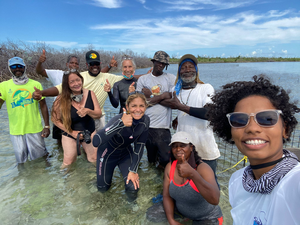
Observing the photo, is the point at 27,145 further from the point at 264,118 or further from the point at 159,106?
the point at 264,118

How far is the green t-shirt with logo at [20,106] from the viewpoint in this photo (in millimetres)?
4625

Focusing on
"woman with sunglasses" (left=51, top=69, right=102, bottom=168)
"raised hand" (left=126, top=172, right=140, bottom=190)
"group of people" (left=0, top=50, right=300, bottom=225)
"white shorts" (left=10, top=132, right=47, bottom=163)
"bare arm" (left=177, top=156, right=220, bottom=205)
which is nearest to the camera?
"group of people" (left=0, top=50, right=300, bottom=225)

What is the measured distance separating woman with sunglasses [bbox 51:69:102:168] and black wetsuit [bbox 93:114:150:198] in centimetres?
72

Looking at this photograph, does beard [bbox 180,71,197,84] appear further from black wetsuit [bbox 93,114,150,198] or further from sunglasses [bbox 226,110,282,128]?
sunglasses [bbox 226,110,282,128]

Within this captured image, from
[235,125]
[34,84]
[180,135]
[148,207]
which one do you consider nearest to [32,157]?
[34,84]

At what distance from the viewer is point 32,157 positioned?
5.16 metres

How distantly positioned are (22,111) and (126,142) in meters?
2.91

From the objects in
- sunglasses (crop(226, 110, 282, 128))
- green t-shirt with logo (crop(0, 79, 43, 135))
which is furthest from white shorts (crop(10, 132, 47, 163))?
sunglasses (crop(226, 110, 282, 128))

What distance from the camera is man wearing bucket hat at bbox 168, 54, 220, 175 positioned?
3.50m

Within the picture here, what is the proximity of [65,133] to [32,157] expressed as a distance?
4.27 ft

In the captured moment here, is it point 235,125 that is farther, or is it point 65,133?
point 65,133

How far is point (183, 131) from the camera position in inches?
135

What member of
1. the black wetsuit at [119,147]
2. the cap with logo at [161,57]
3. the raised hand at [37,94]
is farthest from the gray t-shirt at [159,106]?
the raised hand at [37,94]

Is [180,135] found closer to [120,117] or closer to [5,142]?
[120,117]
